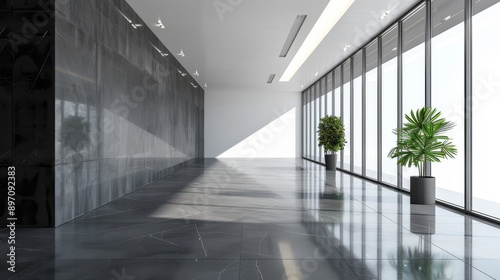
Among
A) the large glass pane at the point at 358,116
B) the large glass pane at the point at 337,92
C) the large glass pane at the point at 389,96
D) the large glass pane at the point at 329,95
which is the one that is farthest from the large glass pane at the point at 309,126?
the large glass pane at the point at 389,96

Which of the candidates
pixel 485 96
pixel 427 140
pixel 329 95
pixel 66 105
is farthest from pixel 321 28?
pixel 329 95

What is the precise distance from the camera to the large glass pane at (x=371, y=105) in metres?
11.9

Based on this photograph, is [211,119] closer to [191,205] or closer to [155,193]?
[155,193]

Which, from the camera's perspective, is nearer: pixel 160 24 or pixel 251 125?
pixel 160 24

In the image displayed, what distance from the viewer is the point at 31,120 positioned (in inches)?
215

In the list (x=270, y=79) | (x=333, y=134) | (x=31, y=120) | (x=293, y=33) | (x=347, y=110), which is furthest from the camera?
(x=270, y=79)

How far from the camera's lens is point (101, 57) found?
709 centimetres

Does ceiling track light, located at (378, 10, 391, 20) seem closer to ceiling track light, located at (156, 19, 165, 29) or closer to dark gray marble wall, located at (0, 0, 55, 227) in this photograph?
ceiling track light, located at (156, 19, 165, 29)

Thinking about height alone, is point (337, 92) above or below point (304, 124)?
above

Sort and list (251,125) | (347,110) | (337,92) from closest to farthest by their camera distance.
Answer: (347,110), (337,92), (251,125)

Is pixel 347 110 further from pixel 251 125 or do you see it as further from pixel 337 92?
pixel 251 125

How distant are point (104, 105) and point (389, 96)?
733 centimetres

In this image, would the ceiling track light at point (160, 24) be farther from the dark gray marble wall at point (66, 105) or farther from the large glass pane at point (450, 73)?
the large glass pane at point (450, 73)

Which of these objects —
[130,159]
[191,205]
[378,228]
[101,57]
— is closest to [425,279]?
[378,228]
